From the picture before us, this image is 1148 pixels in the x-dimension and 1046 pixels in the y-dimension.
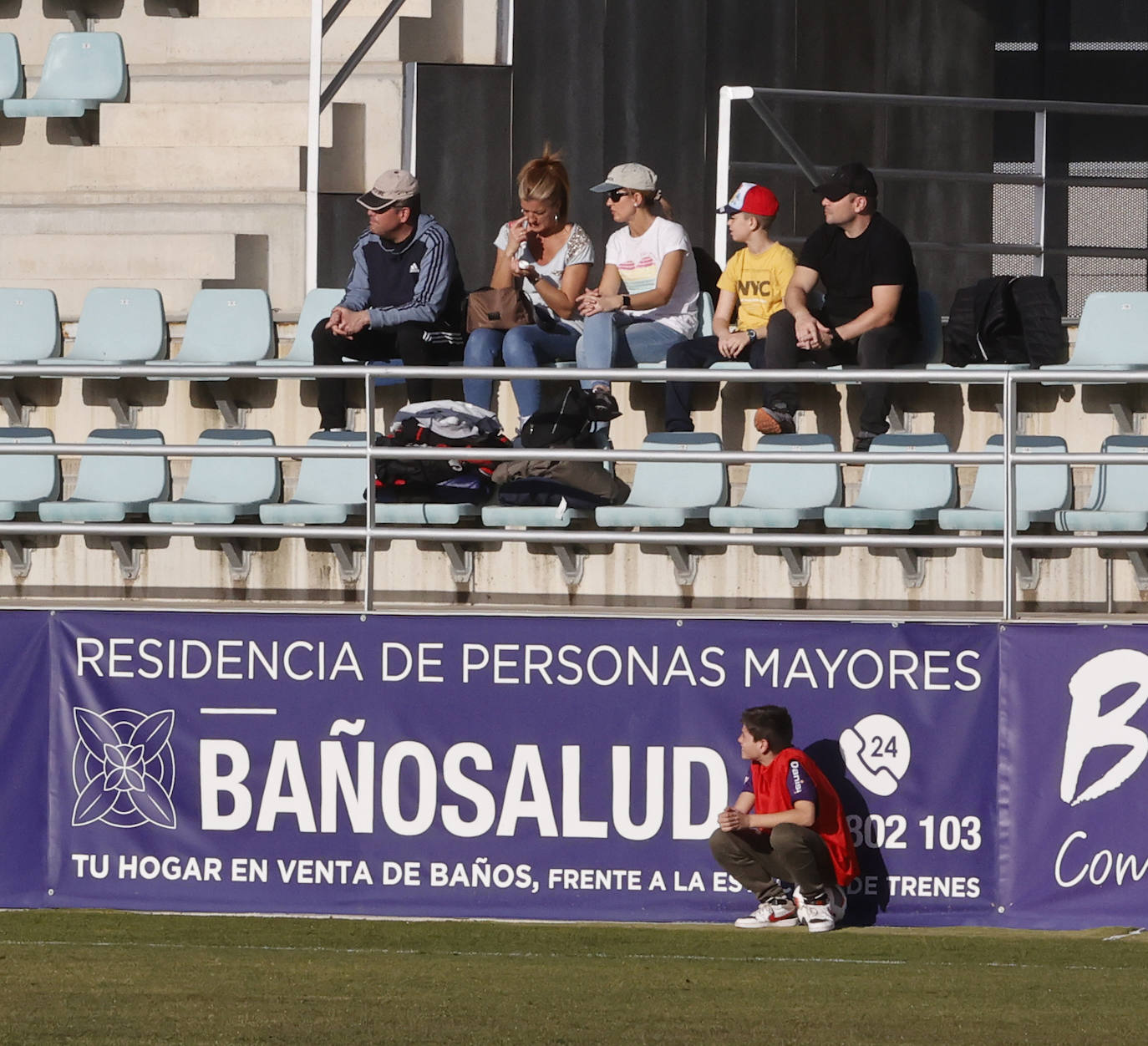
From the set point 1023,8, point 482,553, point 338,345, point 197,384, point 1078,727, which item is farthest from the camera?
point 1023,8

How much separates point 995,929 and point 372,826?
8.14ft

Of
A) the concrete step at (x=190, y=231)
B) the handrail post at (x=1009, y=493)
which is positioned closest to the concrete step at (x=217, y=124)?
the concrete step at (x=190, y=231)

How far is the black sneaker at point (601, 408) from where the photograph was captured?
9.23 m

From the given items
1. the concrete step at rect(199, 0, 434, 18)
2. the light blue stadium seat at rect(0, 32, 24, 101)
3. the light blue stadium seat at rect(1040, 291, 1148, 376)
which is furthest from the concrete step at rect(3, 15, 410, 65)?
the light blue stadium seat at rect(1040, 291, 1148, 376)

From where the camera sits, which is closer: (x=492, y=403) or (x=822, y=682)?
(x=822, y=682)

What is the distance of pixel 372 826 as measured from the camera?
8.35 metres

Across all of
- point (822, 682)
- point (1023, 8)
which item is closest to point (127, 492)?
point (822, 682)

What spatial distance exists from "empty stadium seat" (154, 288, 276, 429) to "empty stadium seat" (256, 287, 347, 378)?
5.3 inches

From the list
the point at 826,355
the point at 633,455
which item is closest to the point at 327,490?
the point at 633,455

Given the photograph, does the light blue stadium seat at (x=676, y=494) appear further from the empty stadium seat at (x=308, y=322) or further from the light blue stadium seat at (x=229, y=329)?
the light blue stadium seat at (x=229, y=329)

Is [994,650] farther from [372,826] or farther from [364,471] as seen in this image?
[364,471]

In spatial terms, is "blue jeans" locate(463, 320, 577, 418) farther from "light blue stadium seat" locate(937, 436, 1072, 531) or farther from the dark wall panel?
the dark wall panel

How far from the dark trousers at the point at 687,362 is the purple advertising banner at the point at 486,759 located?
1688 millimetres

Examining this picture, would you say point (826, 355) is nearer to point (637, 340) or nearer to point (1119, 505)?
point (637, 340)
